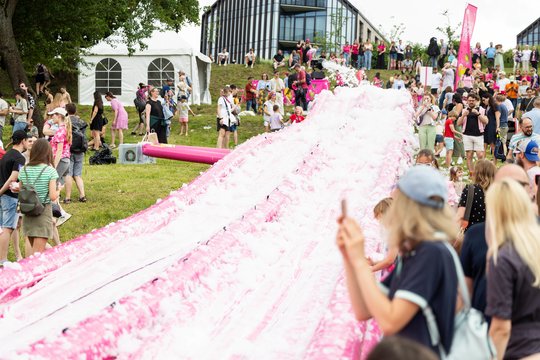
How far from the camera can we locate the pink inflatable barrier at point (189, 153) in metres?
14.3

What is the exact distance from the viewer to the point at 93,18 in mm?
22203

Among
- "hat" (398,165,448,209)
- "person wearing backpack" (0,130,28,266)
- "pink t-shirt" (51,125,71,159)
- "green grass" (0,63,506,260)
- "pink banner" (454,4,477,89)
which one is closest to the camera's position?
"hat" (398,165,448,209)

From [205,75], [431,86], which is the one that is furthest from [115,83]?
[431,86]

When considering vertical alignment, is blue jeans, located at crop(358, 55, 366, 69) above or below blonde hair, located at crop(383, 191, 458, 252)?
above

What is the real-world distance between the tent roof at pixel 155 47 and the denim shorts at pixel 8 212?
69.9ft

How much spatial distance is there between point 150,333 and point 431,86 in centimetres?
2398

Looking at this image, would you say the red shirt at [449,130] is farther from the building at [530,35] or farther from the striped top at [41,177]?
the building at [530,35]

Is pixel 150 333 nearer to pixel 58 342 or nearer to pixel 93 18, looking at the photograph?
pixel 58 342

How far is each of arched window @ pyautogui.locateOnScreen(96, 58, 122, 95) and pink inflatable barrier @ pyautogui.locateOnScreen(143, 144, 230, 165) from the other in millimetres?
16173

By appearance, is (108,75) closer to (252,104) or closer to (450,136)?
(252,104)

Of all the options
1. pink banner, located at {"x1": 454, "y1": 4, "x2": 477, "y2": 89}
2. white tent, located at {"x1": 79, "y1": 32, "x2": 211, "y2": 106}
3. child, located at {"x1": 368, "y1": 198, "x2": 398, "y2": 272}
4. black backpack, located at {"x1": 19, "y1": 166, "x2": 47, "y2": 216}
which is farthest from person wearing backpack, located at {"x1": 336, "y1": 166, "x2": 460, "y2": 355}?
white tent, located at {"x1": 79, "y1": 32, "x2": 211, "y2": 106}

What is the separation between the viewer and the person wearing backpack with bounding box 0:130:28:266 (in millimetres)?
9227

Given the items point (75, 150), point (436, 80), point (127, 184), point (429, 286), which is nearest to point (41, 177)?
point (75, 150)

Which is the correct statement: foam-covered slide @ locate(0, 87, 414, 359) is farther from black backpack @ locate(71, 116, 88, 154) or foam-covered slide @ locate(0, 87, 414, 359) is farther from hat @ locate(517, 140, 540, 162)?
black backpack @ locate(71, 116, 88, 154)
